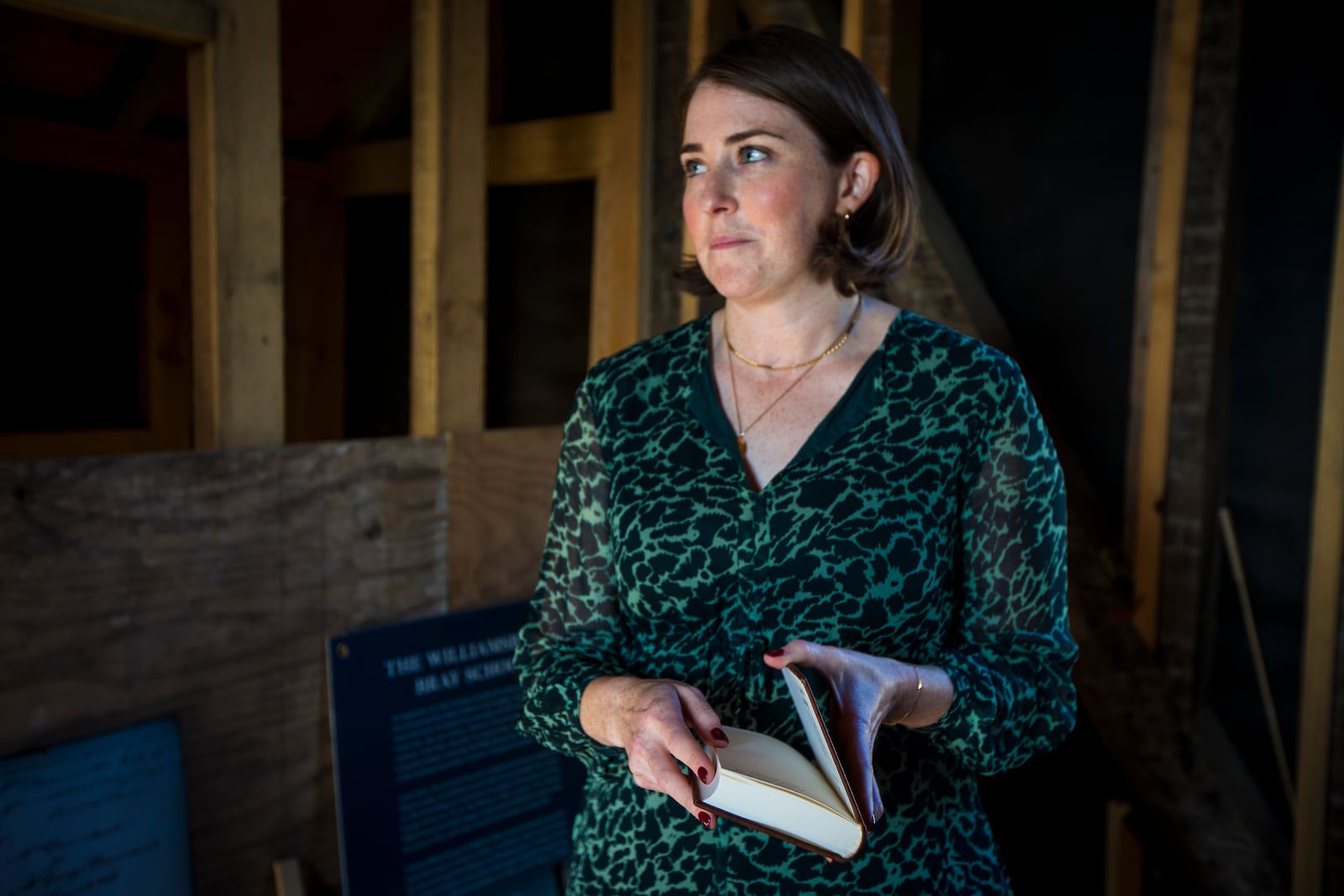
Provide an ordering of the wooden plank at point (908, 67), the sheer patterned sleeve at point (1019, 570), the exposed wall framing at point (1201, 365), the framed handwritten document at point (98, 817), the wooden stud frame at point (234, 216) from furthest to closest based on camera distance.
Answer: the wooden plank at point (908, 67) → the exposed wall framing at point (1201, 365) → the wooden stud frame at point (234, 216) → the framed handwritten document at point (98, 817) → the sheer patterned sleeve at point (1019, 570)

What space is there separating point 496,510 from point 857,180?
52.1 inches

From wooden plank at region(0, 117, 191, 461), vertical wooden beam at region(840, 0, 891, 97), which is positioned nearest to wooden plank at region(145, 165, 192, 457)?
wooden plank at region(0, 117, 191, 461)

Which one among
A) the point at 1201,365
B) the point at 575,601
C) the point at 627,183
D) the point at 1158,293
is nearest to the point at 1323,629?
the point at 1201,365

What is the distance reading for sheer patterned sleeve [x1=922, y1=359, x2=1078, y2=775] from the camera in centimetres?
120

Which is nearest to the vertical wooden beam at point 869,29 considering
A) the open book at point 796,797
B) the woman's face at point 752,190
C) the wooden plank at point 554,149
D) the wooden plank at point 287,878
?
the wooden plank at point 554,149

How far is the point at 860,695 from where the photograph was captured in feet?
3.29

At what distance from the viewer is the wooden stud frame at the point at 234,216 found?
187cm

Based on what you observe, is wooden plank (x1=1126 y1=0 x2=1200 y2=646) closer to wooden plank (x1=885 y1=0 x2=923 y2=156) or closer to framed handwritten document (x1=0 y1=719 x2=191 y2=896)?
wooden plank (x1=885 y1=0 x2=923 y2=156)

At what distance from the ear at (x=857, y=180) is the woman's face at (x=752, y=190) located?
34 mm

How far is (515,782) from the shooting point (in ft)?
7.34

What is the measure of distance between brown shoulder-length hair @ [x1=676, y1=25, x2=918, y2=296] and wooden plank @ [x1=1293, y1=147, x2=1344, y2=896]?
1.47 m

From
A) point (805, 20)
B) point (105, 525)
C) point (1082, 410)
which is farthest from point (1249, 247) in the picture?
point (105, 525)

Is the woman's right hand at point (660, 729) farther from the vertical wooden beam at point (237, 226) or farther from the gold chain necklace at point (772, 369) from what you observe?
the vertical wooden beam at point (237, 226)

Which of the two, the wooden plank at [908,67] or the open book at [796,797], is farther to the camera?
the wooden plank at [908,67]
